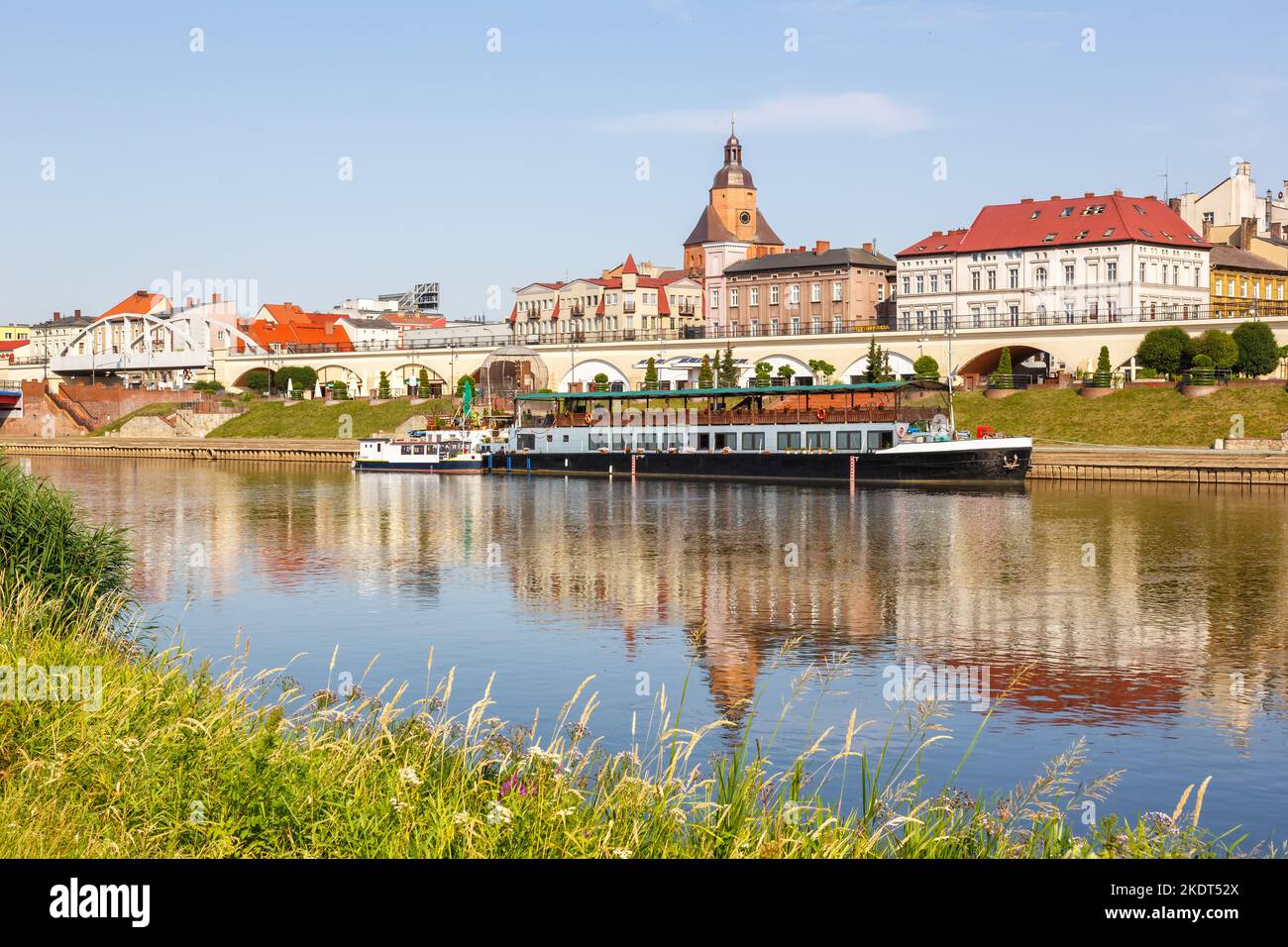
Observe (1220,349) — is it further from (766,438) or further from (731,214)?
(731,214)

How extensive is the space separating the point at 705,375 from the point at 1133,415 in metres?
35.6

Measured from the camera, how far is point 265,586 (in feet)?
116

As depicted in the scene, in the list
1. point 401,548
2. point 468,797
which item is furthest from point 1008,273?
point 468,797

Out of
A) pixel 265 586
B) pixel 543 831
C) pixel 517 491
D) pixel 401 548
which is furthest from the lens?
pixel 517 491

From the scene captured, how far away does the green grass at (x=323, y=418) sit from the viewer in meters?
116

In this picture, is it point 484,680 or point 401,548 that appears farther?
point 401,548

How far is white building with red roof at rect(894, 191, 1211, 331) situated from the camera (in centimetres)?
10612

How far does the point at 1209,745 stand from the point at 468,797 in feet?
38.9

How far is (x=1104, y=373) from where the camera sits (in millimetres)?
90500

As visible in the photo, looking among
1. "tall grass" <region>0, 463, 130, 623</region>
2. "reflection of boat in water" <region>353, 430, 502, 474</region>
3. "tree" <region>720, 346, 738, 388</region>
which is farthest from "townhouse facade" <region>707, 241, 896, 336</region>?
"tall grass" <region>0, 463, 130, 623</region>

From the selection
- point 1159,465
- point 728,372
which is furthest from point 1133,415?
point 728,372

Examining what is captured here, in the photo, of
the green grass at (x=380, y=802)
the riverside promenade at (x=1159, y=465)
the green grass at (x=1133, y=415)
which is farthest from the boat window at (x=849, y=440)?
the green grass at (x=380, y=802)

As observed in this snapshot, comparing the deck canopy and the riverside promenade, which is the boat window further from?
the riverside promenade
